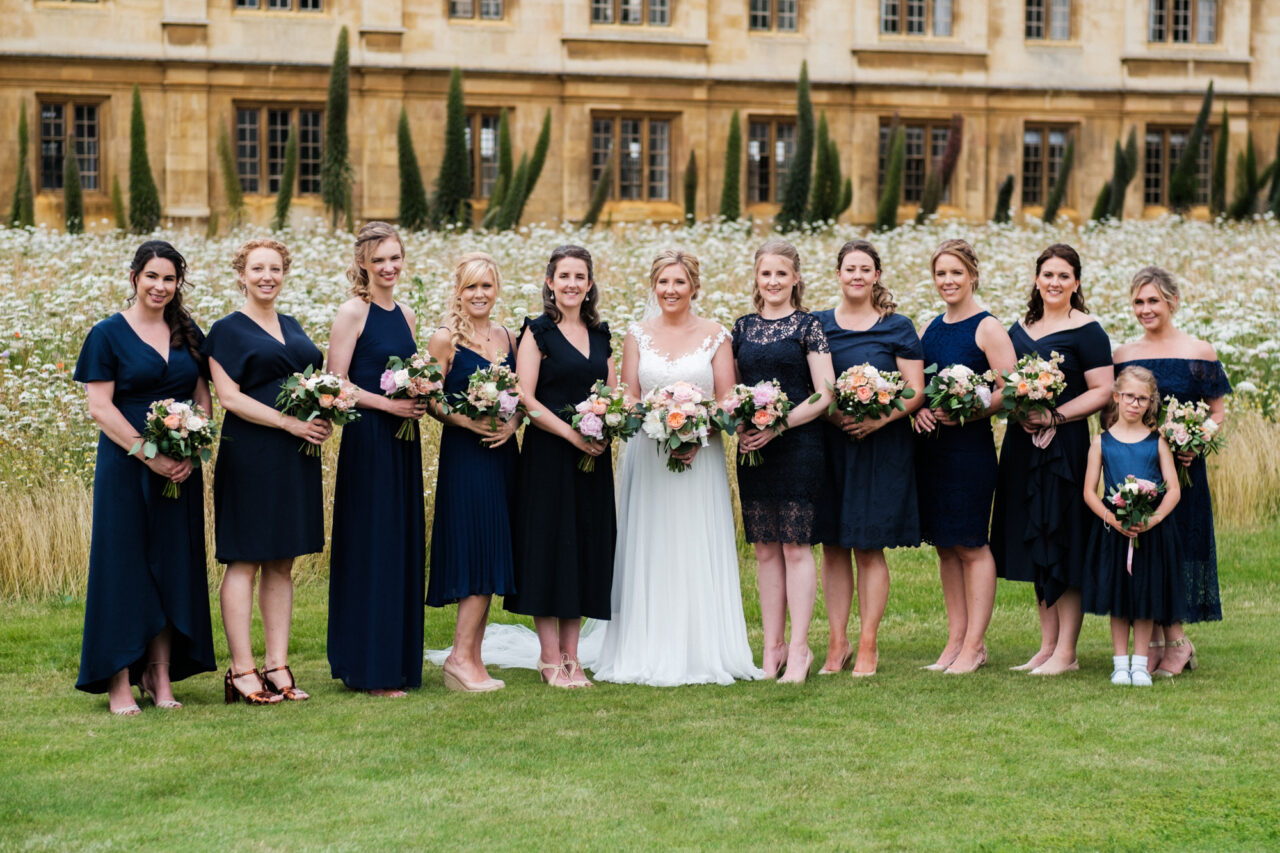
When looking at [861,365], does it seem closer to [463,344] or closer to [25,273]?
[463,344]

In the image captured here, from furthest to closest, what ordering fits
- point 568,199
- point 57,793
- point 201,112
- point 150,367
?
point 568,199
point 201,112
point 150,367
point 57,793

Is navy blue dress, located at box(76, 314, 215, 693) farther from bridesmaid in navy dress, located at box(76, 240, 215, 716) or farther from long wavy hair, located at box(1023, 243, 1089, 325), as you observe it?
long wavy hair, located at box(1023, 243, 1089, 325)

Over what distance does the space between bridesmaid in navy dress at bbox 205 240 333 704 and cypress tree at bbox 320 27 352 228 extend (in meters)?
18.1

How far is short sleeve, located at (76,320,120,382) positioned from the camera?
6457 mm

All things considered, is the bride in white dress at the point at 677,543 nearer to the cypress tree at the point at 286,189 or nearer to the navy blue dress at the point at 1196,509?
the navy blue dress at the point at 1196,509

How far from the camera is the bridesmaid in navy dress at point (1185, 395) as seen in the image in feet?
23.5

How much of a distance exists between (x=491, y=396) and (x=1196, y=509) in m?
3.24

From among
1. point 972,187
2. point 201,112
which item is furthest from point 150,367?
point 972,187

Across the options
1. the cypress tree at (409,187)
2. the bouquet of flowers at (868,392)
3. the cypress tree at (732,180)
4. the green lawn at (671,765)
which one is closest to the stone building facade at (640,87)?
the cypress tree at (732,180)

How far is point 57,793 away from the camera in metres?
5.43

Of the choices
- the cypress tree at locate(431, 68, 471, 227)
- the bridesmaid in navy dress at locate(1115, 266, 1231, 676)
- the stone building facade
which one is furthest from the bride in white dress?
the stone building facade

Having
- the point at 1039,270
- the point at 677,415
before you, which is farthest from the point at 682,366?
the point at 1039,270

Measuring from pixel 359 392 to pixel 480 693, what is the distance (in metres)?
1.44

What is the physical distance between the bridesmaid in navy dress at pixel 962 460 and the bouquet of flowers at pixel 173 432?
3.15 meters
